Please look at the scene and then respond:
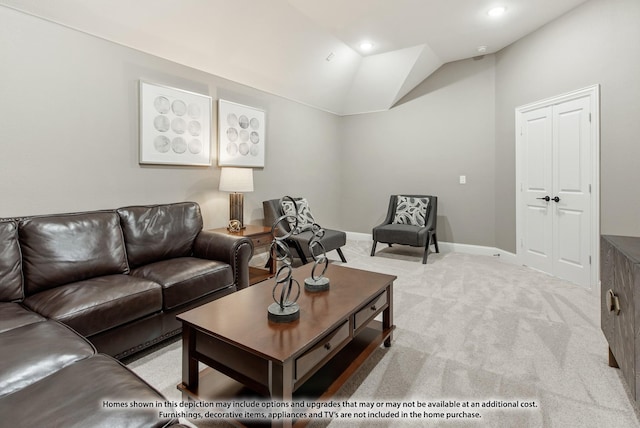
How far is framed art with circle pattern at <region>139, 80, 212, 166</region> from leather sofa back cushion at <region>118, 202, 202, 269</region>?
1.83ft

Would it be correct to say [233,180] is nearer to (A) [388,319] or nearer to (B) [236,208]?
(B) [236,208]

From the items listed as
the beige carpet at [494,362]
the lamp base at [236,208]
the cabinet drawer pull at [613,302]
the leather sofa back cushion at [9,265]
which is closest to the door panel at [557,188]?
the beige carpet at [494,362]

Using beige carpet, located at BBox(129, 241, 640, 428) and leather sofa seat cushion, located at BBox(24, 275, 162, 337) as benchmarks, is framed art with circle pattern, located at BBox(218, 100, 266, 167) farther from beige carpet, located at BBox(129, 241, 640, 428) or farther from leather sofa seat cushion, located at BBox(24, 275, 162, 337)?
beige carpet, located at BBox(129, 241, 640, 428)

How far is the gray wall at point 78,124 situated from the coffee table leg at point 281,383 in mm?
2341

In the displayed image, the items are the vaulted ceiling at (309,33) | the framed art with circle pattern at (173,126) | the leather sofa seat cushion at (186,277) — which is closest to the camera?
the leather sofa seat cushion at (186,277)

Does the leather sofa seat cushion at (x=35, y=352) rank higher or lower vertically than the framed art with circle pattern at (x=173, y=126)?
lower

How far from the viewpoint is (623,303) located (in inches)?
62.7

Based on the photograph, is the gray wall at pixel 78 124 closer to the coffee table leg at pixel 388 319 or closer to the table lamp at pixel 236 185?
the table lamp at pixel 236 185

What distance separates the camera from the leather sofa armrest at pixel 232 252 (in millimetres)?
2668

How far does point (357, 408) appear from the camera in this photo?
1.60m

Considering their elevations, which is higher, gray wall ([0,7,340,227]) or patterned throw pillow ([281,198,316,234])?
gray wall ([0,7,340,227])

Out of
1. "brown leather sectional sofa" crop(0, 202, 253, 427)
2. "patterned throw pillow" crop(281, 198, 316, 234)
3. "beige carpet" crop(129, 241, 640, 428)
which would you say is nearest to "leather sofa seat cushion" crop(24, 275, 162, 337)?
"brown leather sectional sofa" crop(0, 202, 253, 427)

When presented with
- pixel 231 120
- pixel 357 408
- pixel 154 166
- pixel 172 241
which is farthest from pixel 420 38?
pixel 357 408

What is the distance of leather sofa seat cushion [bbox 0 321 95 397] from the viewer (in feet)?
3.64
